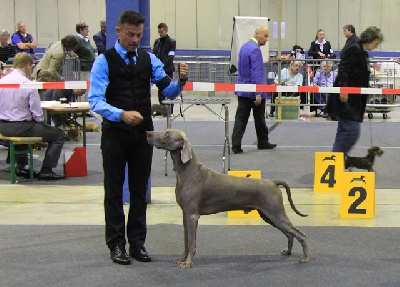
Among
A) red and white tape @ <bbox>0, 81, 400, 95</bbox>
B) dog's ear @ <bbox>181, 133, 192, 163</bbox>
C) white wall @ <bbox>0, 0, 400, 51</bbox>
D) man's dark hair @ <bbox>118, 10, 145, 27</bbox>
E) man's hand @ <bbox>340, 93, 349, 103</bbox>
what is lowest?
dog's ear @ <bbox>181, 133, 192, 163</bbox>

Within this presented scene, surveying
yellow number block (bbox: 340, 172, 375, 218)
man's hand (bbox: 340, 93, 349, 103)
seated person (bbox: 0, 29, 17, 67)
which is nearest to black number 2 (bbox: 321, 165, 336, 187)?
man's hand (bbox: 340, 93, 349, 103)

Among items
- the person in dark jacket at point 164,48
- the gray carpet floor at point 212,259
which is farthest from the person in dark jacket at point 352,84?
the person in dark jacket at point 164,48

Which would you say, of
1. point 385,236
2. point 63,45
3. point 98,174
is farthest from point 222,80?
point 385,236

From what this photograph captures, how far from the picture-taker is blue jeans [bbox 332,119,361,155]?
8156mm

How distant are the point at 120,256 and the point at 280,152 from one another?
562cm

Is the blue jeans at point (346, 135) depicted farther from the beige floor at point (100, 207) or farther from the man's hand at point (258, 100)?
the man's hand at point (258, 100)

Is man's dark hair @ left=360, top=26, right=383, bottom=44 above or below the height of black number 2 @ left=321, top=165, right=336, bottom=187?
above

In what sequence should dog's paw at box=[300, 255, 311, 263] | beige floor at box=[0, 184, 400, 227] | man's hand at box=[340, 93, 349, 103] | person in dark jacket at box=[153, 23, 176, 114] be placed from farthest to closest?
1. person in dark jacket at box=[153, 23, 176, 114]
2. man's hand at box=[340, 93, 349, 103]
3. beige floor at box=[0, 184, 400, 227]
4. dog's paw at box=[300, 255, 311, 263]

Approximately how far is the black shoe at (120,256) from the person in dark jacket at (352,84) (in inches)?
138

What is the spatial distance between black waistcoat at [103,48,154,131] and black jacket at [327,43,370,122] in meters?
3.36

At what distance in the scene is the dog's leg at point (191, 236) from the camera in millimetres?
5152

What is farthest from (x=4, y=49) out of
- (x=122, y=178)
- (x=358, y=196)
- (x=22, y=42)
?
(x=122, y=178)

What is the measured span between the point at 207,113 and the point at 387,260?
11.4 m

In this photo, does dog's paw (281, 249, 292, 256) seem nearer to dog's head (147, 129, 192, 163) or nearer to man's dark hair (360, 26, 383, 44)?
dog's head (147, 129, 192, 163)
